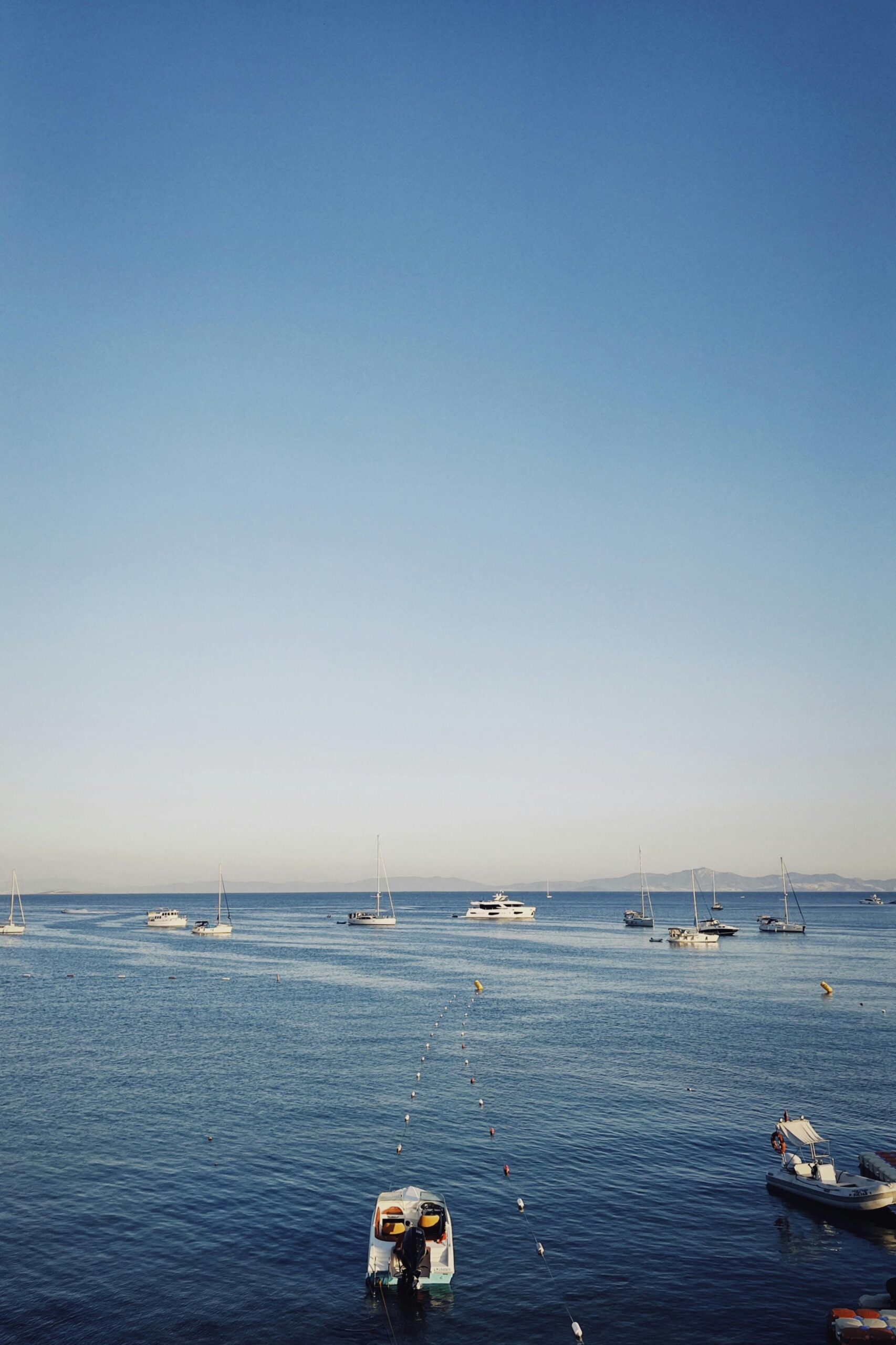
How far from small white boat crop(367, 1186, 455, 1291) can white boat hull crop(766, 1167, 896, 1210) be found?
756 inches

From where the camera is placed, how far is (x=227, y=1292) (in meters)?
36.0

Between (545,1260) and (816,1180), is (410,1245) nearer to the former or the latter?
(545,1260)

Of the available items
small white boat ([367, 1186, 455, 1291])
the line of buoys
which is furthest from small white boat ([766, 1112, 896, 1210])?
small white boat ([367, 1186, 455, 1291])

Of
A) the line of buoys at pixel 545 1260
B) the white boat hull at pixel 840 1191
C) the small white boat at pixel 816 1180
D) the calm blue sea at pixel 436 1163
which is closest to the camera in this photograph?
the line of buoys at pixel 545 1260

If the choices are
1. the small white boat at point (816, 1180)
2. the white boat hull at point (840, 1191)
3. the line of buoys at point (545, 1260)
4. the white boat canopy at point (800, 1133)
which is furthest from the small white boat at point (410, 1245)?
the white boat canopy at point (800, 1133)

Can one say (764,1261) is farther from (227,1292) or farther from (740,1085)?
(740,1085)

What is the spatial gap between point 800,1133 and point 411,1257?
26544 mm

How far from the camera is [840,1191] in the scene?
44500mm

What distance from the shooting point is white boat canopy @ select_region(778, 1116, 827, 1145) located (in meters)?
50.4

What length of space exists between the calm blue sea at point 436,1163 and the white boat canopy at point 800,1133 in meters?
1.81

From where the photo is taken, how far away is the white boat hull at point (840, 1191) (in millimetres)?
43719

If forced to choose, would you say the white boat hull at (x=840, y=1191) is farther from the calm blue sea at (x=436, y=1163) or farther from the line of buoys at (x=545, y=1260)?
the line of buoys at (x=545, y=1260)

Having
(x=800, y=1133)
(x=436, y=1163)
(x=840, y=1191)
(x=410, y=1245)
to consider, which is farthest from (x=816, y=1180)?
(x=410, y=1245)

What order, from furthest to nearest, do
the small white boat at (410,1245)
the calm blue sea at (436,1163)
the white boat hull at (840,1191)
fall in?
1. the white boat hull at (840,1191)
2. the small white boat at (410,1245)
3. the calm blue sea at (436,1163)
